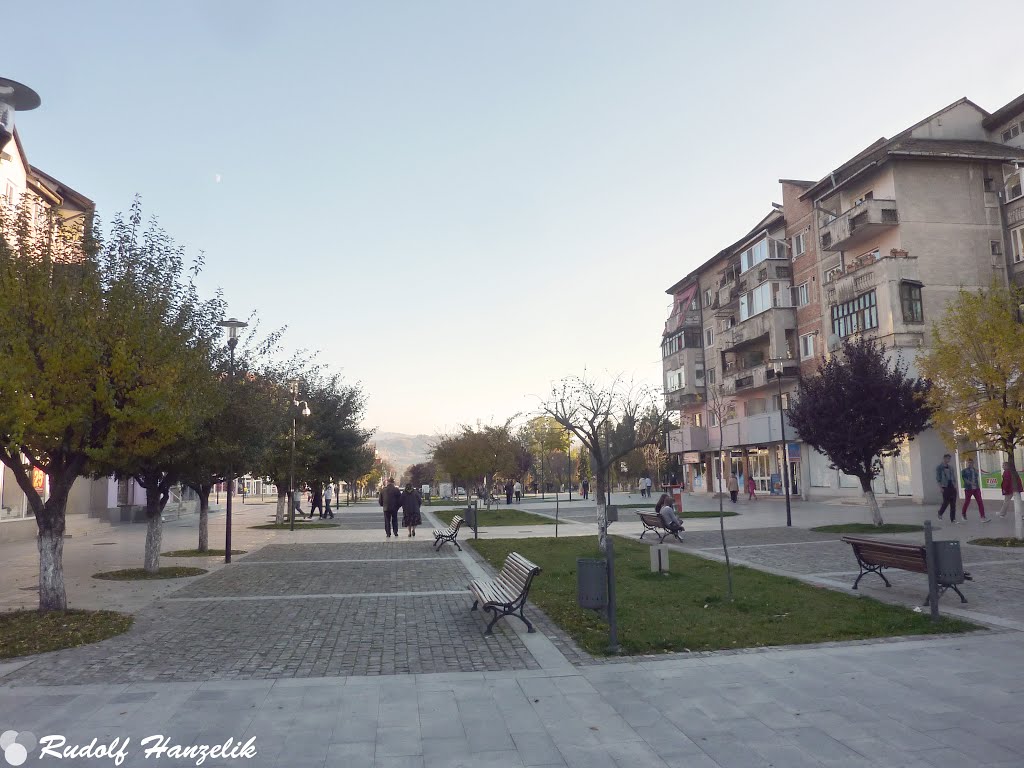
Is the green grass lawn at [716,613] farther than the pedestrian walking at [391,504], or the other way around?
the pedestrian walking at [391,504]

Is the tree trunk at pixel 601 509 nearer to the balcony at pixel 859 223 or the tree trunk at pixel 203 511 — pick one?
the tree trunk at pixel 203 511

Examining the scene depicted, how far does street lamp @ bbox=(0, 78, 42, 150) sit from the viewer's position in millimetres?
8195

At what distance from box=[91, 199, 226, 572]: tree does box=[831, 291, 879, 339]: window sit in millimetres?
30147

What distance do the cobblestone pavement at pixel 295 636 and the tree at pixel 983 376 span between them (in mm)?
12266

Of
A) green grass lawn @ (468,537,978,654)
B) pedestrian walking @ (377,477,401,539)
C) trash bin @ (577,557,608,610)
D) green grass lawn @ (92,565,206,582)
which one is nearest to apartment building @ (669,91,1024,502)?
pedestrian walking @ (377,477,401,539)

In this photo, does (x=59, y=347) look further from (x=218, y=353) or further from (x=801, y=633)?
(x=801, y=633)

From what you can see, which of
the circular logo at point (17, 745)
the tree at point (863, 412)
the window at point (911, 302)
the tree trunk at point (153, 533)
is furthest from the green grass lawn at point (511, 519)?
the circular logo at point (17, 745)

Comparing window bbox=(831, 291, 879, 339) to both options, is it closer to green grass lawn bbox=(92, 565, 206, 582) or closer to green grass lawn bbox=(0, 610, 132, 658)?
green grass lawn bbox=(92, 565, 206, 582)

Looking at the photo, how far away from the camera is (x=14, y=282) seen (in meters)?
9.77

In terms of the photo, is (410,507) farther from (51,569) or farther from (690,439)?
(690,439)

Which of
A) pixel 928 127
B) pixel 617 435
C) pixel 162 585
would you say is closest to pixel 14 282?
pixel 162 585

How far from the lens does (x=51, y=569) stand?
10492 millimetres

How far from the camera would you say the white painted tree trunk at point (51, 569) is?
411 inches

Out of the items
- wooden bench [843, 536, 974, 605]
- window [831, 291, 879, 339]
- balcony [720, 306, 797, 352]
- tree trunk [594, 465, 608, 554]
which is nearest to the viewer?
wooden bench [843, 536, 974, 605]
